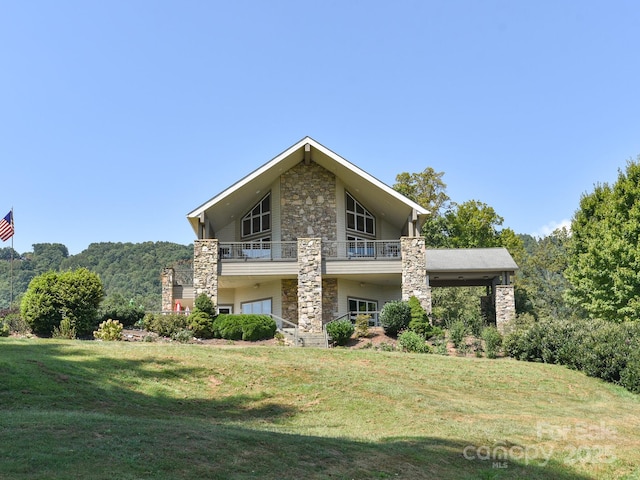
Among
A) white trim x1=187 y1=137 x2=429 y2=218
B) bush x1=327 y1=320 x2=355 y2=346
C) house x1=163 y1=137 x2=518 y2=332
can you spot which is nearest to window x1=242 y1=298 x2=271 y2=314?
house x1=163 y1=137 x2=518 y2=332

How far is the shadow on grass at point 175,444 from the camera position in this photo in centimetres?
866

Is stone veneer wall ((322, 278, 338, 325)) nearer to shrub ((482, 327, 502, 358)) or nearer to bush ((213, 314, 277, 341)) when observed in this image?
bush ((213, 314, 277, 341))

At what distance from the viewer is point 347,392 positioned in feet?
55.2

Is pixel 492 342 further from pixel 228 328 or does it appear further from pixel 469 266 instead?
pixel 228 328

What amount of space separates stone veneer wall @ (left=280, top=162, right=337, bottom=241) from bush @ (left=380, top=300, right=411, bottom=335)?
19.9ft

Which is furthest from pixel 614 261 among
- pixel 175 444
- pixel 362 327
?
pixel 175 444

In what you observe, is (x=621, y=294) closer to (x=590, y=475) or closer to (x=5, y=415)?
(x=590, y=475)

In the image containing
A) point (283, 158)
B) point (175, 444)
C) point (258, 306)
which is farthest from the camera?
point (258, 306)

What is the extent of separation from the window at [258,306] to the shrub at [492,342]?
448 inches

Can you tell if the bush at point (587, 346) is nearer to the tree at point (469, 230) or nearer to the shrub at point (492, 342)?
the shrub at point (492, 342)

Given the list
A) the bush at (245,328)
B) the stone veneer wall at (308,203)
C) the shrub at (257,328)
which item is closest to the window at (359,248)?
the stone veneer wall at (308,203)

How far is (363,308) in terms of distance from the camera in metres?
33.5

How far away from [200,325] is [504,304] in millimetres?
15133

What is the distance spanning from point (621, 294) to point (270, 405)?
18988mm
